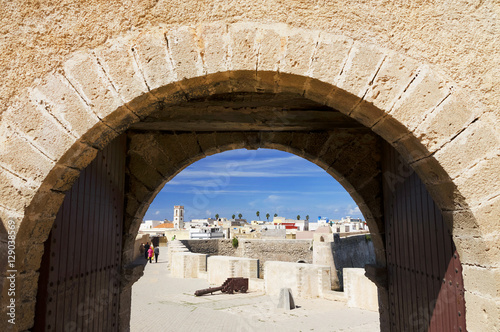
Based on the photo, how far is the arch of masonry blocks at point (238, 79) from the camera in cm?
196

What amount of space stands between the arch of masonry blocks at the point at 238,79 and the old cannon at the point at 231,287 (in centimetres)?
1161

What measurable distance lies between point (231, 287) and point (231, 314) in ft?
9.04

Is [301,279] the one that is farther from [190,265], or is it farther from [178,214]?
[178,214]

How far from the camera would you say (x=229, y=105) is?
3.52 m

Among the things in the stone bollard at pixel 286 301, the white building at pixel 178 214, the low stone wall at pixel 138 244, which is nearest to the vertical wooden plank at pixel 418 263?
the stone bollard at pixel 286 301

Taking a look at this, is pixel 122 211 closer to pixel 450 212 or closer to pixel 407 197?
pixel 407 197

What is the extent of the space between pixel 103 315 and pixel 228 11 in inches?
120

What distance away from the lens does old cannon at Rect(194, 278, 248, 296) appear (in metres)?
13.2

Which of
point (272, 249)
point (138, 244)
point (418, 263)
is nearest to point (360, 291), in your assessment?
point (418, 263)

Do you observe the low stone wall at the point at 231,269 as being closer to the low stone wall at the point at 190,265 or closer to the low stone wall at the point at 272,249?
the low stone wall at the point at 190,265

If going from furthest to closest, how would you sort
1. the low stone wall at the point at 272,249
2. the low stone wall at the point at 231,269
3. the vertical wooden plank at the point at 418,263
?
the low stone wall at the point at 272,249, the low stone wall at the point at 231,269, the vertical wooden plank at the point at 418,263

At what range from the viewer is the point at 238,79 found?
7.14 ft

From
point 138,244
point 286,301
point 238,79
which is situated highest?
point 238,79

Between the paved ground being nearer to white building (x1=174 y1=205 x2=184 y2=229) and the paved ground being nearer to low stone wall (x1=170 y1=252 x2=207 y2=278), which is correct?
low stone wall (x1=170 y1=252 x2=207 y2=278)
